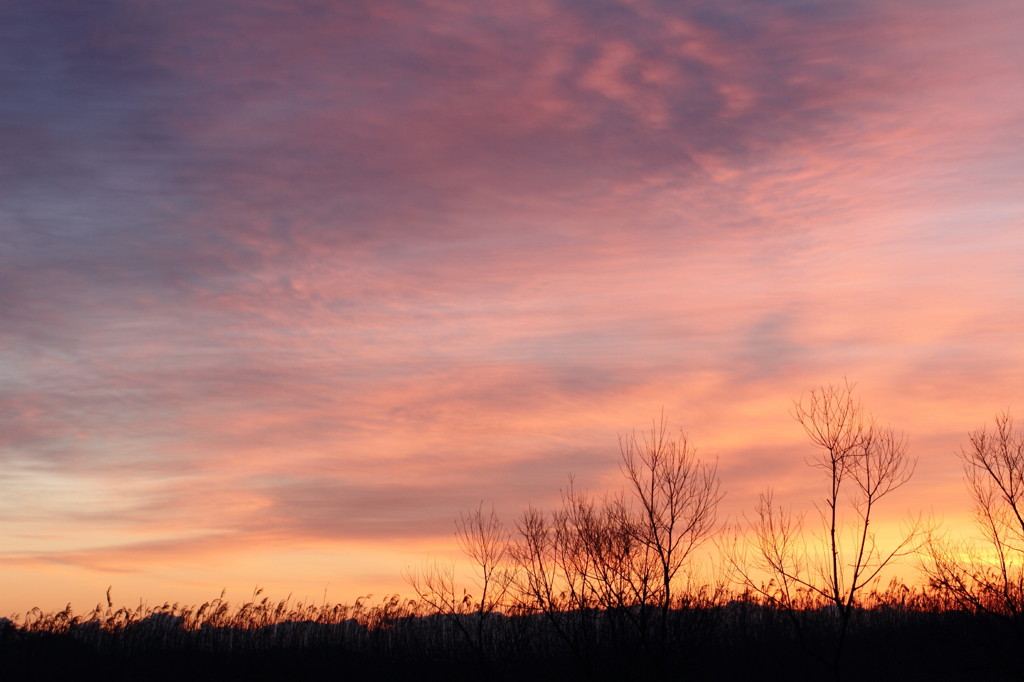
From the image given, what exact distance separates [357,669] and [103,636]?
364 inches

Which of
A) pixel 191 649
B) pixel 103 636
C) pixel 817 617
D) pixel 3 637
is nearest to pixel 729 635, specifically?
pixel 817 617

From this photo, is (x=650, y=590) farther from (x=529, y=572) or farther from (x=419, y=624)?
(x=419, y=624)

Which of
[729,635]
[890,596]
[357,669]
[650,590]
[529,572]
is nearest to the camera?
[650,590]

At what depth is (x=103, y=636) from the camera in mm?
31031

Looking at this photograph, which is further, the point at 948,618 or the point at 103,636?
the point at 948,618

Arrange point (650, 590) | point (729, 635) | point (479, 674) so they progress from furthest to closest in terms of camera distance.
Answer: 1. point (729, 635)
2. point (479, 674)
3. point (650, 590)

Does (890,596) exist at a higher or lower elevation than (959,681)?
higher

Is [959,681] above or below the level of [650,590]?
below

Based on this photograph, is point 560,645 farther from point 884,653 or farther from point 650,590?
point 884,653

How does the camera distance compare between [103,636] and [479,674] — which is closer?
[479,674]

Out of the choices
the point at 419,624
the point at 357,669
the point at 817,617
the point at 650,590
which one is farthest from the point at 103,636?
the point at 817,617

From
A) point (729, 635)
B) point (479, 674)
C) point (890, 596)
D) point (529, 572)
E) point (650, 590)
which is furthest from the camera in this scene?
point (890, 596)

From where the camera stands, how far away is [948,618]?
33906mm

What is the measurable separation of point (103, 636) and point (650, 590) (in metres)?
20.2
